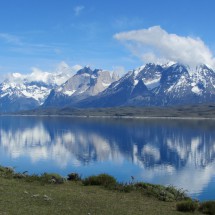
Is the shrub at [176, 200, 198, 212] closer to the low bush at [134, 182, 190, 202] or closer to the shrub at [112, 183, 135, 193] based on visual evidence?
the low bush at [134, 182, 190, 202]

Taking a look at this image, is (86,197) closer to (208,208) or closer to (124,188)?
(124,188)

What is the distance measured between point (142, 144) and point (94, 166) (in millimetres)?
74465

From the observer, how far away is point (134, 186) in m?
27.3

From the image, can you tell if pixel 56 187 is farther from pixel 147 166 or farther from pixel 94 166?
pixel 147 166

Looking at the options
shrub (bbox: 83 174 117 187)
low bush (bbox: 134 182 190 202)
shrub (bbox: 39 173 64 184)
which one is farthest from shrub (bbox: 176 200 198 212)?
shrub (bbox: 39 173 64 184)

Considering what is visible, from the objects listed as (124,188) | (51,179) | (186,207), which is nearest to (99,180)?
(124,188)

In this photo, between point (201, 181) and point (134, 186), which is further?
point (201, 181)

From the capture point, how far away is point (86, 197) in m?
22.8

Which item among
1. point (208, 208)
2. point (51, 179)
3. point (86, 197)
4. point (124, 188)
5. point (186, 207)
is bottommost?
point (208, 208)

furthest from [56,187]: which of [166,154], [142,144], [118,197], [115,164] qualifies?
[142,144]

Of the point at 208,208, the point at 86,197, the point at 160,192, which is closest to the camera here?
the point at 208,208

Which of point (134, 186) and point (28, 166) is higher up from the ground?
point (134, 186)

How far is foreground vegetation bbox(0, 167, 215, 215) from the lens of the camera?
64.6 ft

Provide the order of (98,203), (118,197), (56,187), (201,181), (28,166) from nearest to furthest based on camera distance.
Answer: (98,203) < (118,197) < (56,187) < (201,181) < (28,166)
